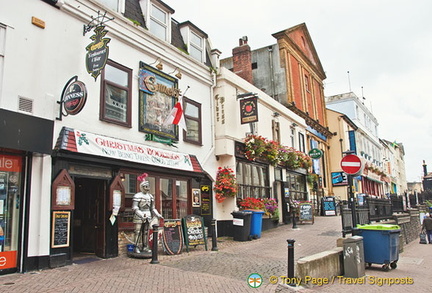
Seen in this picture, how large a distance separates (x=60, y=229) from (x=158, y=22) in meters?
8.12

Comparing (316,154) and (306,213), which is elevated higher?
(316,154)

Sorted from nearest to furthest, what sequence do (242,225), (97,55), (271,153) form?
(97,55) → (242,225) → (271,153)

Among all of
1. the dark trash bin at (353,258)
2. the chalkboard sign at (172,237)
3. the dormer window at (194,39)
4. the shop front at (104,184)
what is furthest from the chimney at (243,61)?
the dark trash bin at (353,258)

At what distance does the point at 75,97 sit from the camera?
848 cm

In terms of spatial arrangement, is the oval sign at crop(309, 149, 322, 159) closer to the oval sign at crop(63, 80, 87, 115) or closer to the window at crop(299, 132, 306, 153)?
the window at crop(299, 132, 306, 153)

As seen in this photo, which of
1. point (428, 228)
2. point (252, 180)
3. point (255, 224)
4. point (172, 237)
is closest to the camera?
point (172, 237)

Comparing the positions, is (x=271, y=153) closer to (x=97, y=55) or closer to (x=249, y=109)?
(x=249, y=109)

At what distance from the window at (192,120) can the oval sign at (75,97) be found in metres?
5.47

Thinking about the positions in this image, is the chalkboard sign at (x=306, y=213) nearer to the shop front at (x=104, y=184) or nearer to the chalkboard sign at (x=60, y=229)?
the shop front at (x=104, y=184)

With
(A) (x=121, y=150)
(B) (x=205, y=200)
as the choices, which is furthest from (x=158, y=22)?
(B) (x=205, y=200)

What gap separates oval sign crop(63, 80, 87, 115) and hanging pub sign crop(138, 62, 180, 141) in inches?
119

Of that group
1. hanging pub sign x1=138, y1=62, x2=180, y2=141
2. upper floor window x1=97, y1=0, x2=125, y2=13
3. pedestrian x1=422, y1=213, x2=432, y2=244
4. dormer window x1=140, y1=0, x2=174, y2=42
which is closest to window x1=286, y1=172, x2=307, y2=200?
pedestrian x1=422, y1=213, x2=432, y2=244

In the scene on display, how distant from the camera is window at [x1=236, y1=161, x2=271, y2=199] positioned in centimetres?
1583

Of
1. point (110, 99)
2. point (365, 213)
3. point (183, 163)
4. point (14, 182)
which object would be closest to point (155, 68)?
point (110, 99)
